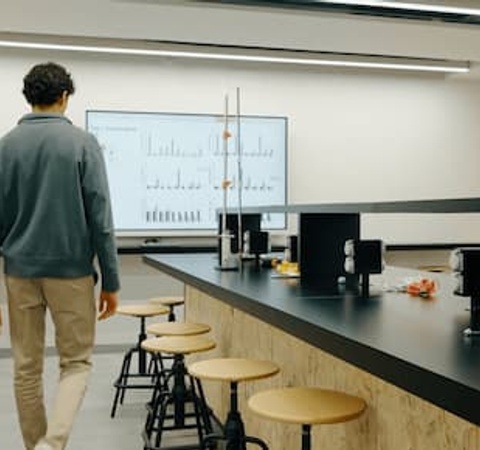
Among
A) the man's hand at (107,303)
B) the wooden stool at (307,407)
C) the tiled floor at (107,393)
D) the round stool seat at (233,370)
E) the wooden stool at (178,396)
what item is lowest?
the tiled floor at (107,393)

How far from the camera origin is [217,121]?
19.6ft

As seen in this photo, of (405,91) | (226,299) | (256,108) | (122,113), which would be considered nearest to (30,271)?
(226,299)

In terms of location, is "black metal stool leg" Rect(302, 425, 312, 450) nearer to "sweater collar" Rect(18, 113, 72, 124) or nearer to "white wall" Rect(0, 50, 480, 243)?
"sweater collar" Rect(18, 113, 72, 124)

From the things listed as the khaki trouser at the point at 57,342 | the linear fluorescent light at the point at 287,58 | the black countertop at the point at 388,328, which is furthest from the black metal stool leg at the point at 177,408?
the linear fluorescent light at the point at 287,58

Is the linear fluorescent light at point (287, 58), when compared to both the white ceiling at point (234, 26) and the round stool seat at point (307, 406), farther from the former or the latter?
→ the round stool seat at point (307, 406)

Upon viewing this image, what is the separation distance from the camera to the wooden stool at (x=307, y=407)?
5.80 ft

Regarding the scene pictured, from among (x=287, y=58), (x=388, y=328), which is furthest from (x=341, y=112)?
(x=388, y=328)

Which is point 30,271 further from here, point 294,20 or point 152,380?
point 294,20

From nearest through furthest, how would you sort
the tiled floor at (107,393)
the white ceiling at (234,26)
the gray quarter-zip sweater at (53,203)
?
the gray quarter-zip sweater at (53,203)
the tiled floor at (107,393)
the white ceiling at (234,26)

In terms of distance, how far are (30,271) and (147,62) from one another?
364cm

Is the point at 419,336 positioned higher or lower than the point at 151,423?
higher

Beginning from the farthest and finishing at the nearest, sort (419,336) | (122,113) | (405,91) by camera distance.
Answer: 1. (405,91)
2. (122,113)
3. (419,336)

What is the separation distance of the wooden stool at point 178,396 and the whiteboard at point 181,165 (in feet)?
7.77

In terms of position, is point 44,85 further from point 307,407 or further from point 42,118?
point 307,407
